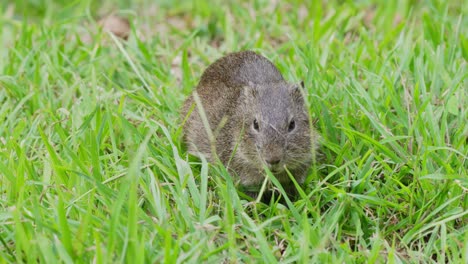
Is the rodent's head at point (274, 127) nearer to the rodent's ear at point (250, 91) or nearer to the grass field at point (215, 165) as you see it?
the rodent's ear at point (250, 91)

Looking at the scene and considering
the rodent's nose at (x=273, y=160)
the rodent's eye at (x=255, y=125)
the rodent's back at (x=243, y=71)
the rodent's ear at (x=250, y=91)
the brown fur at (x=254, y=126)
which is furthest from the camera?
the rodent's back at (x=243, y=71)

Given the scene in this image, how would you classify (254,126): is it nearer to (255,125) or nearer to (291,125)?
(255,125)

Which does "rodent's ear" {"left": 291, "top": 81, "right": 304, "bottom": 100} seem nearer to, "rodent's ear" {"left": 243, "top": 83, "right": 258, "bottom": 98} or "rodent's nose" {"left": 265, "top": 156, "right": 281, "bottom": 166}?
"rodent's ear" {"left": 243, "top": 83, "right": 258, "bottom": 98}

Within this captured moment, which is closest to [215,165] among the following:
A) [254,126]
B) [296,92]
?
[254,126]

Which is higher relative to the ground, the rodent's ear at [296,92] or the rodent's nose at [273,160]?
the rodent's ear at [296,92]

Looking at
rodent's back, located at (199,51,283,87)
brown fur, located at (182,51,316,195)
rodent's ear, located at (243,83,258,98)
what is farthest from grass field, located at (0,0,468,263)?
rodent's ear, located at (243,83,258,98)

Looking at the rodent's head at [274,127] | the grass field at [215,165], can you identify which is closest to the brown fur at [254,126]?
the rodent's head at [274,127]
